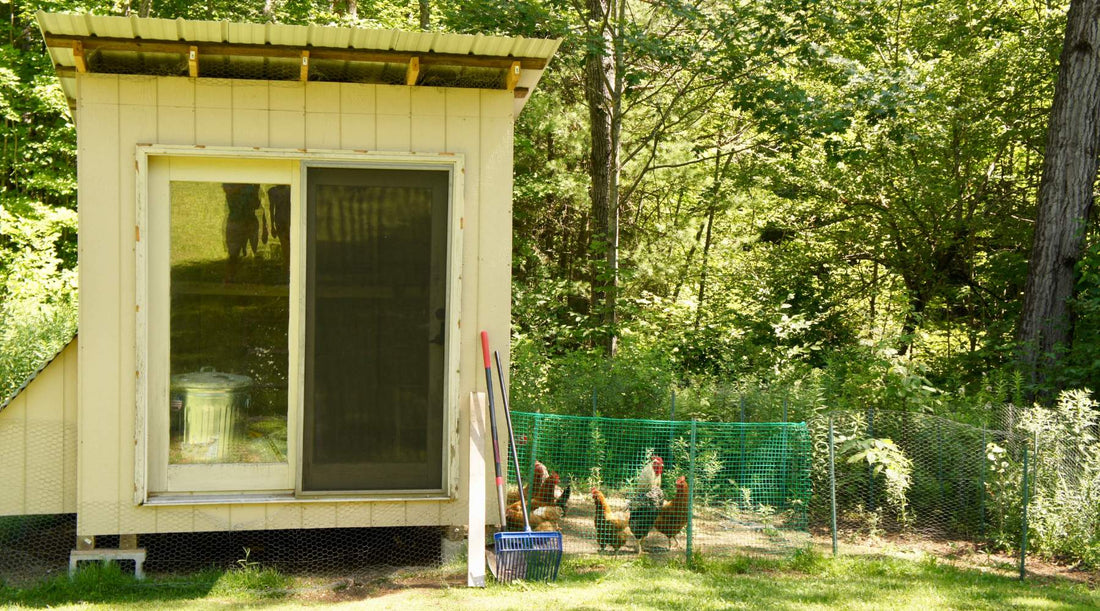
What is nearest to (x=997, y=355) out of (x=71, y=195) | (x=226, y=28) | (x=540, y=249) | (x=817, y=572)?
(x=817, y=572)

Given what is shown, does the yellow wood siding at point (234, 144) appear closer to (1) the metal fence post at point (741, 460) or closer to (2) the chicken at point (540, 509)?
(2) the chicken at point (540, 509)

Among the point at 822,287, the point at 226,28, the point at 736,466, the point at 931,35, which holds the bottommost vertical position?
the point at 736,466

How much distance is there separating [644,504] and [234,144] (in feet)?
11.8

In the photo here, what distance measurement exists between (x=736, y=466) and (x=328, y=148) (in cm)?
386

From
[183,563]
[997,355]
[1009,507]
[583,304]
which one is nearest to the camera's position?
[183,563]

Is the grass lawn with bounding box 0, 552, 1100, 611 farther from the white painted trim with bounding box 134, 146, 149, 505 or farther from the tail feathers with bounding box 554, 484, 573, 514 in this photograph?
the tail feathers with bounding box 554, 484, 573, 514

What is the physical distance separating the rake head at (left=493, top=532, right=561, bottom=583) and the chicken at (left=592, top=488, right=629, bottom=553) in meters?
0.93

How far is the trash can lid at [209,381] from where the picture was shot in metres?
5.49

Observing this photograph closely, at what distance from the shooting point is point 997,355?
1073 cm

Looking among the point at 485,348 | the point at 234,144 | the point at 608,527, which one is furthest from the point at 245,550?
the point at 234,144

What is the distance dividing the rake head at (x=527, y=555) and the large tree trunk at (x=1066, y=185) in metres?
6.22

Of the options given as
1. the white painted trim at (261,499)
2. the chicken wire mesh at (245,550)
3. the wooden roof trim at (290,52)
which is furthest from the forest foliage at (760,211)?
the wooden roof trim at (290,52)

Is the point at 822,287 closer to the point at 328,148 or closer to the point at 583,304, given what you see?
the point at 583,304

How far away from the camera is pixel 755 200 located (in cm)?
1595
